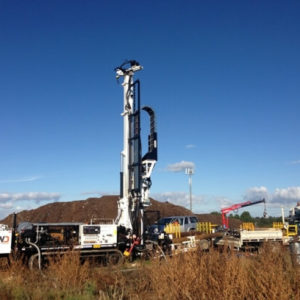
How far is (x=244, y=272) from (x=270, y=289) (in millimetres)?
861

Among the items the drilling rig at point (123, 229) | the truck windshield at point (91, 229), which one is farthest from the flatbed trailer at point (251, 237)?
the truck windshield at point (91, 229)

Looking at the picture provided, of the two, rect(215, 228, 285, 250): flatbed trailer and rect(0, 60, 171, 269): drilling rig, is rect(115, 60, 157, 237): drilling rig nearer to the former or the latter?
rect(0, 60, 171, 269): drilling rig

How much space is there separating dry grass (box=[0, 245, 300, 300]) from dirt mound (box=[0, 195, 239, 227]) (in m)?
36.9

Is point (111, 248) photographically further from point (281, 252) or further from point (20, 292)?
point (281, 252)

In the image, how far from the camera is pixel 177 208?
5459 cm

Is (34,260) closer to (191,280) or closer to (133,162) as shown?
(133,162)

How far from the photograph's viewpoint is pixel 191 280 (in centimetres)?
613

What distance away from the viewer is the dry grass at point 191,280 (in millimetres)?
5480

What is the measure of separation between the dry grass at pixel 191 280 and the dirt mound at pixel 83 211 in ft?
121

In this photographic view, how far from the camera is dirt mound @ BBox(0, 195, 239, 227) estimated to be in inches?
1863

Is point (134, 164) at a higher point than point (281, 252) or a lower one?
higher

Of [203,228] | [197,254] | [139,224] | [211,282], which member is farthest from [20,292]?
[203,228]

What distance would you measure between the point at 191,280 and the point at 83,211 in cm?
4438

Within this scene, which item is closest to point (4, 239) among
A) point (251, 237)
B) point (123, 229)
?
point (123, 229)
